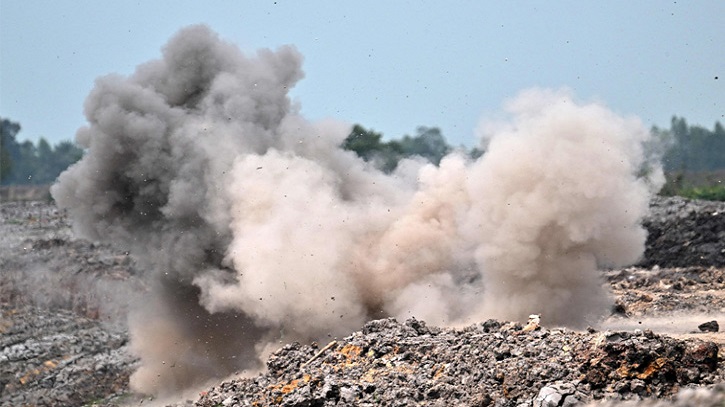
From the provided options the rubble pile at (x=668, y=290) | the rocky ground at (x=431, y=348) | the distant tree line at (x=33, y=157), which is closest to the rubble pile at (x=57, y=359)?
the rocky ground at (x=431, y=348)

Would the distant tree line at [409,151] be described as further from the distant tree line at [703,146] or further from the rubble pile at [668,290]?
the rubble pile at [668,290]

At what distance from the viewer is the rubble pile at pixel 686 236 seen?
4120 cm

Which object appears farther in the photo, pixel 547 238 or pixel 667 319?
pixel 667 319

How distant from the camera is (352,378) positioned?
21453 millimetres

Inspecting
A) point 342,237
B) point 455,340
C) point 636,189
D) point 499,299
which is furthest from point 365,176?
point 455,340

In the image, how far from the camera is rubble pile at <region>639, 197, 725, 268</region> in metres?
41.2

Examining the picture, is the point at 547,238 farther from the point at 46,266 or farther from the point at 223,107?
the point at 46,266

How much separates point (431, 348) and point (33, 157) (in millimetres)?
131522

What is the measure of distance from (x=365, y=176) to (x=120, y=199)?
6.34 meters

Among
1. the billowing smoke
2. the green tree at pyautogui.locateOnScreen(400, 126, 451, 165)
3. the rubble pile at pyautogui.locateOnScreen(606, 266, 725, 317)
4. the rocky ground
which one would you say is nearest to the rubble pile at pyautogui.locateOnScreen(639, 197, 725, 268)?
the rocky ground

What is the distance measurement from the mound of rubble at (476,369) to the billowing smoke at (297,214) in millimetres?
3601

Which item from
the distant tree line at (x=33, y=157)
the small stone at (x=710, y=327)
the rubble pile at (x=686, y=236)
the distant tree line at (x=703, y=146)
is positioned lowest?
the small stone at (x=710, y=327)

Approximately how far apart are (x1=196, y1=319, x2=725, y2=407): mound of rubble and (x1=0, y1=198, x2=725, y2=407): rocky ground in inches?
1.1

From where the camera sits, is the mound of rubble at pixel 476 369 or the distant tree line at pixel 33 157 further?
the distant tree line at pixel 33 157
